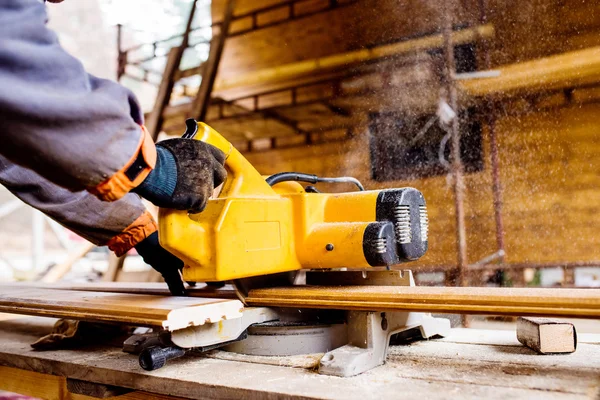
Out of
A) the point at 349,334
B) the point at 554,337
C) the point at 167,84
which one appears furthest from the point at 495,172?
the point at 349,334

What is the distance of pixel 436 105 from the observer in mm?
3143

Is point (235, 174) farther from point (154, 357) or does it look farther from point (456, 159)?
point (456, 159)

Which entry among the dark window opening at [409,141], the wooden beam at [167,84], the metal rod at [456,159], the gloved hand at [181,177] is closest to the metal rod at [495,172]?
the dark window opening at [409,141]

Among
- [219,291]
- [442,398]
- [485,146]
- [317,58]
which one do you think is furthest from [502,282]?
[442,398]

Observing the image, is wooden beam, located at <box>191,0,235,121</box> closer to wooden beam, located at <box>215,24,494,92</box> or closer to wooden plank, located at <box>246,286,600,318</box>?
wooden beam, located at <box>215,24,494,92</box>

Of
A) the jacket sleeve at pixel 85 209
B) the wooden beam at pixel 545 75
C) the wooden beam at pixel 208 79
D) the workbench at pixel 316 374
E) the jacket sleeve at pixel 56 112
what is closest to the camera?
the jacket sleeve at pixel 56 112

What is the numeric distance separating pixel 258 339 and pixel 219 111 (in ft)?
11.6

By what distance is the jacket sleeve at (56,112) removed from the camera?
70 cm

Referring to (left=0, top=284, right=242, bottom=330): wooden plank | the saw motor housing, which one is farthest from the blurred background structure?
(left=0, top=284, right=242, bottom=330): wooden plank

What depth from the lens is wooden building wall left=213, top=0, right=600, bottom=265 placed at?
2.81 meters

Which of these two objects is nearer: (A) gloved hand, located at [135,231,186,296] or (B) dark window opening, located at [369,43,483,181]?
(A) gloved hand, located at [135,231,186,296]

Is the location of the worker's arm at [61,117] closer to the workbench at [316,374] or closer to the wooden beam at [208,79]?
the workbench at [316,374]

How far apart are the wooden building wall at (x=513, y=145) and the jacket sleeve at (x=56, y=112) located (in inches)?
94.8

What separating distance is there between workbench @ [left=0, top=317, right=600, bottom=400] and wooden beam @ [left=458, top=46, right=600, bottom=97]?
208 cm
